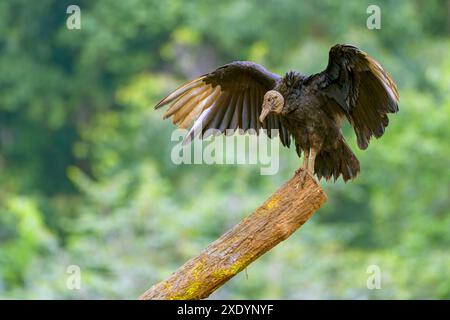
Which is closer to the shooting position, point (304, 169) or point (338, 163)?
point (304, 169)

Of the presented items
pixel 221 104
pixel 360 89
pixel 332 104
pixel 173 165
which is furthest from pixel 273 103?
pixel 173 165

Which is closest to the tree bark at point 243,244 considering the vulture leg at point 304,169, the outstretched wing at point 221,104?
the vulture leg at point 304,169

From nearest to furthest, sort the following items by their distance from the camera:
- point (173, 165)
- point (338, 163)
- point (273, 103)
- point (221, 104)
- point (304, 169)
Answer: point (304, 169) → point (273, 103) → point (338, 163) → point (221, 104) → point (173, 165)

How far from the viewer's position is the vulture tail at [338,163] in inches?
247

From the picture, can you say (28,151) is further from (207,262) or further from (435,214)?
(207,262)

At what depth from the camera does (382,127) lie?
6203mm

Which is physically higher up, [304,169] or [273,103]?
[273,103]

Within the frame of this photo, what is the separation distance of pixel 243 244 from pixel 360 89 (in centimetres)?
123

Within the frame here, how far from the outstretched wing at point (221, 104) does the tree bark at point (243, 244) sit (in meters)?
1.03

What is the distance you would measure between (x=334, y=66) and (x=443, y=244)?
12.1 meters

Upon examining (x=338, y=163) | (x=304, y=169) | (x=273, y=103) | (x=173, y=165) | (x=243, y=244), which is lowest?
(x=243, y=244)

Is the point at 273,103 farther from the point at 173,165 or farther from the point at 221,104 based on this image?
the point at 173,165

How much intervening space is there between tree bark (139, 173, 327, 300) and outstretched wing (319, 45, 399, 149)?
60 centimetres

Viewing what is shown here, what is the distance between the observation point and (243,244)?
565 centimetres
